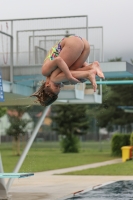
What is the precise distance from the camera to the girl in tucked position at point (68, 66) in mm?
6812

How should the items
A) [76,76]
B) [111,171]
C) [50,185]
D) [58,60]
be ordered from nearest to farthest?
1. [58,60]
2. [76,76]
3. [50,185]
4. [111,171]

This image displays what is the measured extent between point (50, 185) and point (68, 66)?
11.5 metres

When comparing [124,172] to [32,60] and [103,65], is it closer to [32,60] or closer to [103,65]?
[32,60]

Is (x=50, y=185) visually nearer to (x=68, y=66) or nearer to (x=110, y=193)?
(x=110, y=193)

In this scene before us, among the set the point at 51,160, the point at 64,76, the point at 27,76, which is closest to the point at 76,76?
the point at 64,76

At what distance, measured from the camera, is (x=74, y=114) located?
54125 millimetres

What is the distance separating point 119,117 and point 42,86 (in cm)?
4877

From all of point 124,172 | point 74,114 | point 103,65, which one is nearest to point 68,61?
point 103,65

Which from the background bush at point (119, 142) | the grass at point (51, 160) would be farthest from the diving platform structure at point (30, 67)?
the background bush at point (119, 142)

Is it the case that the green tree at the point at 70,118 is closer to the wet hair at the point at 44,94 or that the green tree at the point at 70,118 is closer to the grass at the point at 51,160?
the grass at the point at 51,160

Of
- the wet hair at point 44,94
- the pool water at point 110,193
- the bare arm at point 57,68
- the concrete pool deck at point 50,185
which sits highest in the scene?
the bare arm at point 57,68

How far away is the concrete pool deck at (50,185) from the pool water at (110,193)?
60cm

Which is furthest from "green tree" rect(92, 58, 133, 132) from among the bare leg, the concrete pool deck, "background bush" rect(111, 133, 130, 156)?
the bare leg

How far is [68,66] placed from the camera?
705 cm
